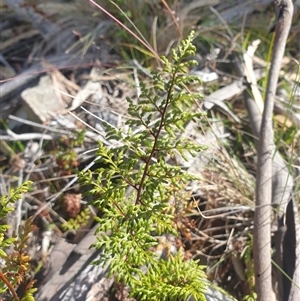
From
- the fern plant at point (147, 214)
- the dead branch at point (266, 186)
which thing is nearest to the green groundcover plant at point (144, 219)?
the fern plant at point (147, 214)

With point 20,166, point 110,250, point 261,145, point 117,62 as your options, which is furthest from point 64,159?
point 110,250

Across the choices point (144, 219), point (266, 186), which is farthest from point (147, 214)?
point (266, 186)

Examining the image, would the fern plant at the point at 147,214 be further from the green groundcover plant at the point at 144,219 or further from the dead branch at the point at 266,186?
the dead branch at the point at 266,186

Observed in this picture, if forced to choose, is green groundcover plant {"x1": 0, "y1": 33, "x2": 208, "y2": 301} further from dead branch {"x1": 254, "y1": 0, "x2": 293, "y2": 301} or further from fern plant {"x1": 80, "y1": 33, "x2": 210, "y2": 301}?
dead branch {"x1": 254, "y1": 0, "x2": 293, "y2": 301}

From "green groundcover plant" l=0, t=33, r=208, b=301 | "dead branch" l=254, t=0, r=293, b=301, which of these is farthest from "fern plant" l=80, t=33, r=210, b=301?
"dead branch" l=254, t=0, r=293, b=301

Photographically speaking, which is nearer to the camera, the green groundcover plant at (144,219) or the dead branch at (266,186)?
the green groundcover plant at (144,219)

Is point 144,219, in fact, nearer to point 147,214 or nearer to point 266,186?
point 147,214

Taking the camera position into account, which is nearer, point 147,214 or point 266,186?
point 147,214

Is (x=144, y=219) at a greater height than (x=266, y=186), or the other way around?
(x=266, y=186)

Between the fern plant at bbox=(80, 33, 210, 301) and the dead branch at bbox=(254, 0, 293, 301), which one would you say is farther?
the dead branch at bbox=(254, 0, 293, 301)

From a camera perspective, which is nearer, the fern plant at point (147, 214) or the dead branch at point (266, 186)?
the fern plant at point (147, 214)

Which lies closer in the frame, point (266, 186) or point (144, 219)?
point (144, 219)
